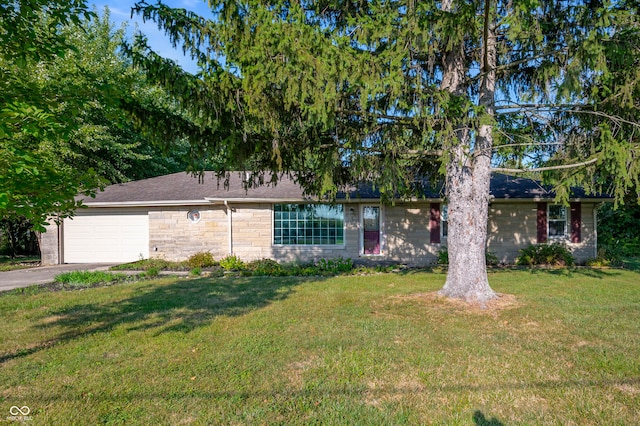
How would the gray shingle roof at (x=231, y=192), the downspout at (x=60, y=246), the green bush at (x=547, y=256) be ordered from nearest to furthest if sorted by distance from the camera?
the green bush at (x=547, y=256), the gray shingle roof at (x=231, y=192), the downspout at (x=60, y=246)

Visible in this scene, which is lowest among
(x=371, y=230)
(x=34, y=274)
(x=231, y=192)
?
(x=34, y=274)

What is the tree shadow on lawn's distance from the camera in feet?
18.7

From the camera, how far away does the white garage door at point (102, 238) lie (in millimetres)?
14477

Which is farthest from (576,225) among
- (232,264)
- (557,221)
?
(232,264)

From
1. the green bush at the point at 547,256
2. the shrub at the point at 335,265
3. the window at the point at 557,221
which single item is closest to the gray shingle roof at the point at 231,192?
the window at the point at 557,221

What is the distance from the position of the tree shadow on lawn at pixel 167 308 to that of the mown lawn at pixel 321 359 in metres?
0.05

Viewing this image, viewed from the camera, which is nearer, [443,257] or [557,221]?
[443,257]

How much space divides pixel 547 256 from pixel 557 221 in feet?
5.17

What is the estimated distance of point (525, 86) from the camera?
7.93 metres

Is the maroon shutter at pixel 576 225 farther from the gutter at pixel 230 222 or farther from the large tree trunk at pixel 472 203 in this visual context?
the gutter at pixel 230 222

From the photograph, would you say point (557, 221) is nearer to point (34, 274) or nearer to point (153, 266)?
point (153, 266)

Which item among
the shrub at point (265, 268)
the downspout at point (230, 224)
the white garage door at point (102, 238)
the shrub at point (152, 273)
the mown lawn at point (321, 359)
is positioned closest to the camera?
the mown lawn at point (321, 359)

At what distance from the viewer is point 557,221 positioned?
1340 cm

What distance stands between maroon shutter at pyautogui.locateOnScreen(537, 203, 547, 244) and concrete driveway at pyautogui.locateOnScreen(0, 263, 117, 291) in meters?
14.8
